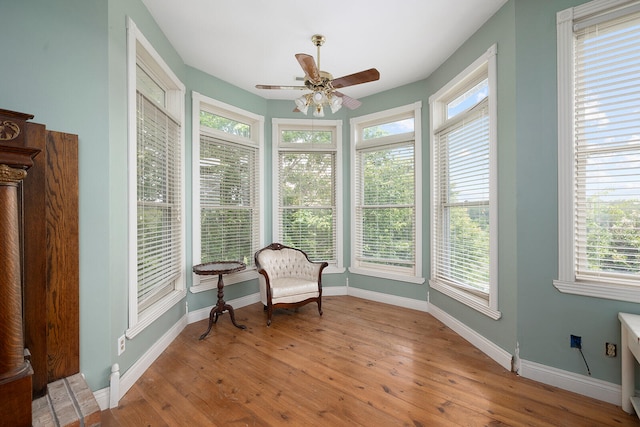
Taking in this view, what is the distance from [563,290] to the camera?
199cm

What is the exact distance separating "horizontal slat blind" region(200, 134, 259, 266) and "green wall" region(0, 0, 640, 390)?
1109mm

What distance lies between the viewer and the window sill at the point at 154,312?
2.12 metres

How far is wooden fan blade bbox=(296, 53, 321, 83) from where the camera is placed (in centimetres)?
210

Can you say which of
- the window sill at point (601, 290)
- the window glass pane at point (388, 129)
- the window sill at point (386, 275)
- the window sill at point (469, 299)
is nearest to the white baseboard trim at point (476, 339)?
the window sill at point (469, 299)

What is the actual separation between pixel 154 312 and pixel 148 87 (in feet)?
6.81

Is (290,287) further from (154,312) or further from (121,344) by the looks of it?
(121,344)

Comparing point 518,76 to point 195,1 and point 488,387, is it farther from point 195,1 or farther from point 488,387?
point 195,1

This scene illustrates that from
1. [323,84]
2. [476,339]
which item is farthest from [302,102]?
[476,339]

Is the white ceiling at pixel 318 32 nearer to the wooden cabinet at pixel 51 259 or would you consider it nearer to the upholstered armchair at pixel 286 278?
the wooden cabinet at pixel 51 259

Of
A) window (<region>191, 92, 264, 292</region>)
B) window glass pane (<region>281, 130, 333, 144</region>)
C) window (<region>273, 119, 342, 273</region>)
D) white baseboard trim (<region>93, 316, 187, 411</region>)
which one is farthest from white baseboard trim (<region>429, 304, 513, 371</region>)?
white baseboard trim (<region>93, 316, 187, 411</region>)

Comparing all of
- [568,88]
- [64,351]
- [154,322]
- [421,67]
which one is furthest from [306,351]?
[421,67]

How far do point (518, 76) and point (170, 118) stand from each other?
3.22m

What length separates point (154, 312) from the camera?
243 cm

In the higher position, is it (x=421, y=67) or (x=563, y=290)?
(x=421, y=67)
